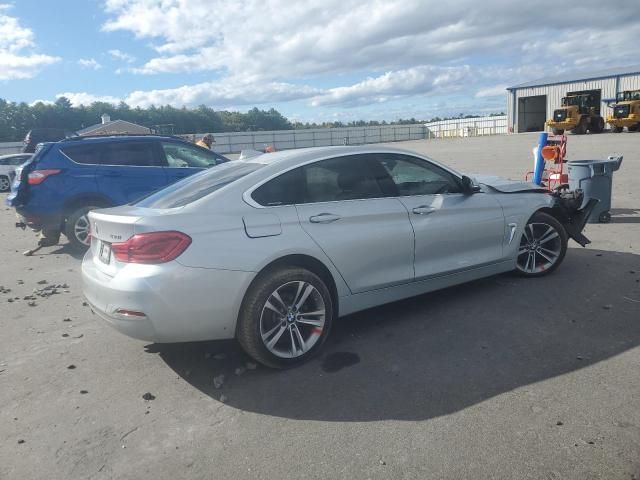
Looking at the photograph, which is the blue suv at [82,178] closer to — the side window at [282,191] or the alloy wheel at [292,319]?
the side window at [282,191]

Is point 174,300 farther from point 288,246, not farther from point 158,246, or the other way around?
point 288,246

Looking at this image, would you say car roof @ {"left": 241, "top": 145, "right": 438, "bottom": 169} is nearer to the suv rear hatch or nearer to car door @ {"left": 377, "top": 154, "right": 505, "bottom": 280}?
car door @ {"left": 377, "top": 154, "right": 505, "bottom": 280}

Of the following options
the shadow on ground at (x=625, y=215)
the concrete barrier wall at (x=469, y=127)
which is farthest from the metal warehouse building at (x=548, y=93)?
the shadow on ground at (x=625, y=215)

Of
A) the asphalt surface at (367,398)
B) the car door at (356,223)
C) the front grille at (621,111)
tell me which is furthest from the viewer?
the front grille at (621,111)

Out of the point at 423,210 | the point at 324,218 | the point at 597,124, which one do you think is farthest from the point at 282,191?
the point at 597,124

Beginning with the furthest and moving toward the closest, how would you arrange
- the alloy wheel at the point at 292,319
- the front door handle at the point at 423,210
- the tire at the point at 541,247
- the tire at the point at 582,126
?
1. the tire at the point at 582,126
2. the tire at the point at 541,247
3. the front door handle at the point at 423,210
4. the alloy wheel at the point at 292,319

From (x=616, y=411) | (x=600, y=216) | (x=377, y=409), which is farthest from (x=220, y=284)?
(x=600, y=216)

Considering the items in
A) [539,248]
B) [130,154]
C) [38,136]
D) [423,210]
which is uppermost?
[38,136]

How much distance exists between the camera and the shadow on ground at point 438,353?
136 inches

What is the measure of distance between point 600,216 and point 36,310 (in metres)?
8.10


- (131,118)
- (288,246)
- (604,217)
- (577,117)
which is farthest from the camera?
(131,118)

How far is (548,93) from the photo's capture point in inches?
2147

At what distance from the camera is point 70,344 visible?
4.67 metres

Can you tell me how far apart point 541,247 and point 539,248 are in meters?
0.03
